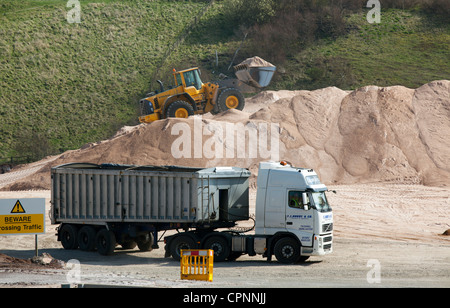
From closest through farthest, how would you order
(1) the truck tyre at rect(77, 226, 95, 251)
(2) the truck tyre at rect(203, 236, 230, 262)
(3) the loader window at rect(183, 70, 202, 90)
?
(2) the truck tyre at rect(203, 236, 230, 262), (1) the truck tyre at rect(77, 226, 95, 251), (3) the loader window at rect(183, 70, 202, 90)

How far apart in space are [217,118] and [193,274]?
2259 centimetres

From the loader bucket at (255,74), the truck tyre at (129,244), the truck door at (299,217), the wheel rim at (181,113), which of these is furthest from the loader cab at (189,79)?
the truck door at (299,217)

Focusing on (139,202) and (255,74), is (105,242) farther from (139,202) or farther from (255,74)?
(255,74)

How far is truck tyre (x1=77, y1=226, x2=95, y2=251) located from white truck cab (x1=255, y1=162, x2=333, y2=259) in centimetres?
576

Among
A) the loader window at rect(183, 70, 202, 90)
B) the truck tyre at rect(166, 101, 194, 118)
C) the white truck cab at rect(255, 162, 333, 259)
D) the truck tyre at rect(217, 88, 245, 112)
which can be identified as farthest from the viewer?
the truck tyre at rect(217, 88, 245, 112)

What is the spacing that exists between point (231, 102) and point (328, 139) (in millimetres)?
6867

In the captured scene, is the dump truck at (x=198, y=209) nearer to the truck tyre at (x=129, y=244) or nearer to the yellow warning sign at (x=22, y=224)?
the truck tyre at (x=129, y=244)

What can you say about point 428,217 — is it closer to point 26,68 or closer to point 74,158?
point 74,158

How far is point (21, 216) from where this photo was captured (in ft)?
57.0

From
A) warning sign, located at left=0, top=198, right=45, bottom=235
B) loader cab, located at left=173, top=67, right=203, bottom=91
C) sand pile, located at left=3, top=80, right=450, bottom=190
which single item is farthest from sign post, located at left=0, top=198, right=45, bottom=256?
loader cab, located at left=173, top=67, right=203, bottom=91

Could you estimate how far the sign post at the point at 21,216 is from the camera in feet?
56.4

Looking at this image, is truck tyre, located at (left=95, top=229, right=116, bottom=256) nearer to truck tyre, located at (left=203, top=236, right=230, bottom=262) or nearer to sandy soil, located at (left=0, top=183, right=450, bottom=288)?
sandy soil, located at (left=0, top=183, right=450, bottom=288)

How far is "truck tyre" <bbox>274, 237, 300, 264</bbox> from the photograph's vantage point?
18859mm

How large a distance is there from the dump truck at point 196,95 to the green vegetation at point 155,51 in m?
16.8
